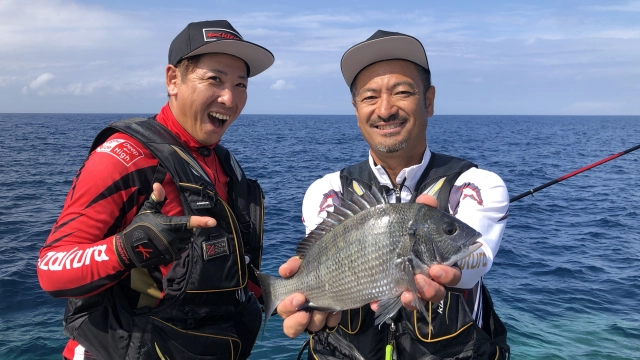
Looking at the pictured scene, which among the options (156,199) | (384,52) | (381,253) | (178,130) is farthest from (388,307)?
(178,130)

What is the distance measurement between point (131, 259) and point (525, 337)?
8108 millimetres

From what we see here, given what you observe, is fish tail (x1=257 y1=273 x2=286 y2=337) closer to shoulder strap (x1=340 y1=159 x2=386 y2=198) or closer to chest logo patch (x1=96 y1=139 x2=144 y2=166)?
shoulder strap (x1=340 y1=159 x2=386 y2=198)

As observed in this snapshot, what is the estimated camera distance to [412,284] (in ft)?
9.78

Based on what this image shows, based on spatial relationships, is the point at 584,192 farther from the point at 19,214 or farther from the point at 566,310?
the point at 19,214

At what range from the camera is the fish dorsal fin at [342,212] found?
11.2ft

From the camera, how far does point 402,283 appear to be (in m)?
3.06

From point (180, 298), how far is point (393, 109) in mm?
2156

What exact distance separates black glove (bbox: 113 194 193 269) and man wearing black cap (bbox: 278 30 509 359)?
2.75ft

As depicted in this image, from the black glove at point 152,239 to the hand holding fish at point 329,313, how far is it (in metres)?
0.79

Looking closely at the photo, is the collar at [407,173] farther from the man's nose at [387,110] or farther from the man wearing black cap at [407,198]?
the man's nose at [387,110]

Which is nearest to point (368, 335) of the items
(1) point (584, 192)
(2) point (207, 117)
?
(2) point (207, 117)

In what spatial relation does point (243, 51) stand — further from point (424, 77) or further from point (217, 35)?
point (424, 77)

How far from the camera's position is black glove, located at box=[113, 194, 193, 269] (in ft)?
9.52

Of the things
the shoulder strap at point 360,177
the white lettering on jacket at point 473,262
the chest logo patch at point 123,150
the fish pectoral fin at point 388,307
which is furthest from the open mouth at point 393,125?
the chest logo patch at point 123,150
